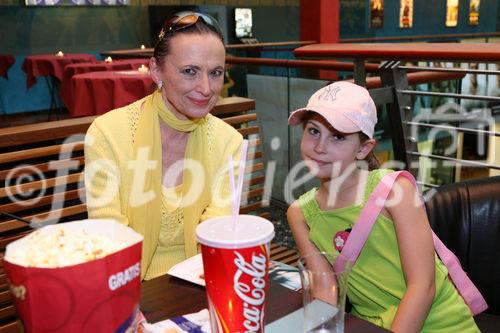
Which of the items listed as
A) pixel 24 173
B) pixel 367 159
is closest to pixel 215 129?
pixel 367 159

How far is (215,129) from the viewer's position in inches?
72.8

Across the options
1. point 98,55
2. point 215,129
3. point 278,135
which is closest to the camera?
point 215,129

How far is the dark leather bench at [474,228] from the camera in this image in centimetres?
163

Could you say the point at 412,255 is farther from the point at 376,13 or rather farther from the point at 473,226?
the point at 376,13

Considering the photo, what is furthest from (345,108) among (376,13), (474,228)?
(376,13)

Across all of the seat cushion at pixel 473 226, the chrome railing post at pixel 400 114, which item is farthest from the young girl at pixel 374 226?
the chrome railing post at pixel 400 114

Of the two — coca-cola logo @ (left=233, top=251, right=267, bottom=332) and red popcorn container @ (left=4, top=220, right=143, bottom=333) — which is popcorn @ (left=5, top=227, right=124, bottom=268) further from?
coca-cola logo @ (left=233, top=251, right=267, bottom=332)

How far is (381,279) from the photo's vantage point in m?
1.49

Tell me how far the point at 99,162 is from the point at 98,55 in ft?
30.7

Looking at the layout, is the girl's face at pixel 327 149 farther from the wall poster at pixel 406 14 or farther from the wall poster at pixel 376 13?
the wall poster at pixel 406 14

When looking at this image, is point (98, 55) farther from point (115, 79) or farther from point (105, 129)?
point (105, 129)

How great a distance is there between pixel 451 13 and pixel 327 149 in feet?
53.2

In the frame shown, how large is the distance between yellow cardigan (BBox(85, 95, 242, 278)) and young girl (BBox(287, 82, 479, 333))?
14.0 inches

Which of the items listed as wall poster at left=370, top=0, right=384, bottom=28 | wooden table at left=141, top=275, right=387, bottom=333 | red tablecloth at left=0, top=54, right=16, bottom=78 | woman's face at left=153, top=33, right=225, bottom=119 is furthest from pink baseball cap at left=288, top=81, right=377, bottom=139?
wall poster at left=370, top=0, right=384, bottom=28
